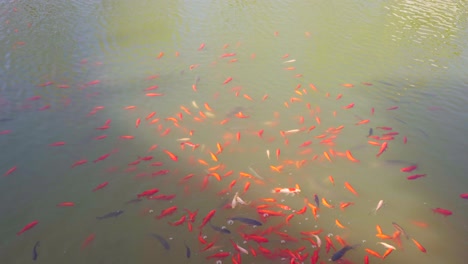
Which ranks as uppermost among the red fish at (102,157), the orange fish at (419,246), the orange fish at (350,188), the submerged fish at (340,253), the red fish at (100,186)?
the red fish at (102,157)

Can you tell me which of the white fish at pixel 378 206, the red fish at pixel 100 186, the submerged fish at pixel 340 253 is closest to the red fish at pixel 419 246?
the white fish at pixel 378 206

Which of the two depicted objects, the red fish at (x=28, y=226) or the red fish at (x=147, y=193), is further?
the red fish at (x=147, y=193)

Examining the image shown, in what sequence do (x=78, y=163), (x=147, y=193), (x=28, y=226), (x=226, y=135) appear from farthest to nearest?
(x=226, y=135)
(x=78, y=163)
(x=147, y=193)
(x=28, y=226)

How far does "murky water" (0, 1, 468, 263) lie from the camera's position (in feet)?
12.9

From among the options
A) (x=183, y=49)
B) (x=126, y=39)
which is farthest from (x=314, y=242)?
(x=126, y=39)

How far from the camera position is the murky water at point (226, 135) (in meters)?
3.92

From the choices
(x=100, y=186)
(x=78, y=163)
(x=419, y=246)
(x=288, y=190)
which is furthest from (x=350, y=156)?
(x=78, y=163)

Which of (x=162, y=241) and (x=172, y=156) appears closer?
(x=162, y=241)

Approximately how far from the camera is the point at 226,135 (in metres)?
5.32

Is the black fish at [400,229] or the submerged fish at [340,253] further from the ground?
the submerged fish at [340,253]

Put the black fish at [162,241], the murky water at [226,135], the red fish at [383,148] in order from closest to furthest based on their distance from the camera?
1. the black fish at [162,241]
2. the murky water at [226,135]
3. the red fish at [383,148]

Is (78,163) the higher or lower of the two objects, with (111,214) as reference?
higher

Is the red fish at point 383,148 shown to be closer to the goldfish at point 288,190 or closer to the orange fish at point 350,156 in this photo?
the orange fish at point 350,156

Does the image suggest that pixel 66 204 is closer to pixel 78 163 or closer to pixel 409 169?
pixel 78 163
